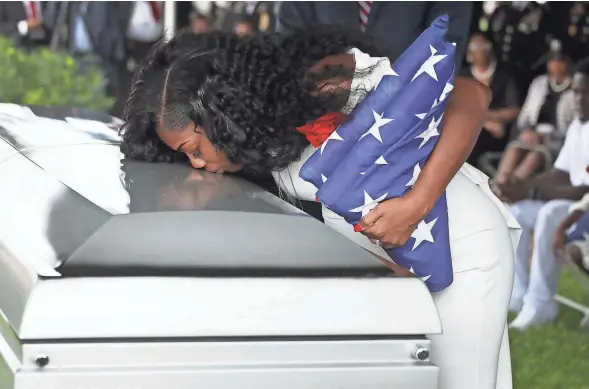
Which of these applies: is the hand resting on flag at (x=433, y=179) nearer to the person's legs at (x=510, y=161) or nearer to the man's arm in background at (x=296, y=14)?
the man's arm in background at (x=296, y=14)

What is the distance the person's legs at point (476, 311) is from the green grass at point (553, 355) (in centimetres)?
177

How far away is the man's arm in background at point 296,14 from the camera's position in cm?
295

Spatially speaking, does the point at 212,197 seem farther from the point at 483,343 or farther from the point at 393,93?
the point at 483,343

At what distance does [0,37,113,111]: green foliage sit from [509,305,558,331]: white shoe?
7.19ft

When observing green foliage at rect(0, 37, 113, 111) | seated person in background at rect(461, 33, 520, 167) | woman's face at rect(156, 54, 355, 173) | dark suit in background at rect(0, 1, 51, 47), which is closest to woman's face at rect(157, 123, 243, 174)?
woman's face at rect(156, 54, 355, 173)

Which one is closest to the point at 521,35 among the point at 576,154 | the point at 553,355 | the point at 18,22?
the point at 576,154

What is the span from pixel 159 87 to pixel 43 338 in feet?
1.76

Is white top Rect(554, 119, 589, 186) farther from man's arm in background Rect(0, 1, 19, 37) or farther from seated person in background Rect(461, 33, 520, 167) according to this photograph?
man's arm in background Rect(0, 1, 19, 37)

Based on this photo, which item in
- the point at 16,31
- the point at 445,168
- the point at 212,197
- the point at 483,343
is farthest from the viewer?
the point at 16,31

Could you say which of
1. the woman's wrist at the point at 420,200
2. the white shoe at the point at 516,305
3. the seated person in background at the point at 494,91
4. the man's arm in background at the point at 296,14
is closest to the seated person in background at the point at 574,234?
the white shoe at the point at 516,305

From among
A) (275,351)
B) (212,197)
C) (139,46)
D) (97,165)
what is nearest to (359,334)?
(275,351)

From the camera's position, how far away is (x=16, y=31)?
4.80 m

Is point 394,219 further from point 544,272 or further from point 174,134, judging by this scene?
point 544,272

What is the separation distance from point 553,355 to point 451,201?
2354 millimetres
